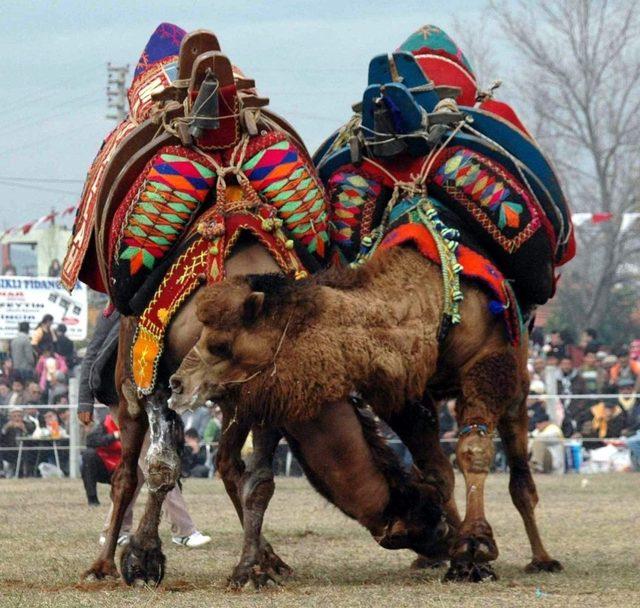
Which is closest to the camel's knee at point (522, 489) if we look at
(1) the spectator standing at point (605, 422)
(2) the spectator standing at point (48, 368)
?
(1) the spectator standing at point (605, 422)

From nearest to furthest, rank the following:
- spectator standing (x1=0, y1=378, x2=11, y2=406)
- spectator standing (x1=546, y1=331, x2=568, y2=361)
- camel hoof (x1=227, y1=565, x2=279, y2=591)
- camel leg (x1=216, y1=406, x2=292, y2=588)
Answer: camel hoof (x1=227, y1=565, x2=279, y2=591)
camel leg (x1=216, y1=406, x2=292, y2=588)
spectator standing (x1=0, y1=378, x2=11, y2=406)
spectator standing (x1=546, y1=331, x2=568, y2=361)

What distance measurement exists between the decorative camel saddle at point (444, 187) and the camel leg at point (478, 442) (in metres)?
0.27

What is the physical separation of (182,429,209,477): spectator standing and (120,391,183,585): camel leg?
11.7m

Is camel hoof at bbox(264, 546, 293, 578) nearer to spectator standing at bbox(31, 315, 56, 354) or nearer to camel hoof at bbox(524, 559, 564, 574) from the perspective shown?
camel hoof at bbox(524, 559, 564, 574)

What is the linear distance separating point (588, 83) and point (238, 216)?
34.1 metres

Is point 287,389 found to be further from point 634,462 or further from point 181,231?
point 634,462

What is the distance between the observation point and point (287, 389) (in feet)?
21.9

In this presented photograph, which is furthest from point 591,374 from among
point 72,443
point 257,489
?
point 257,489

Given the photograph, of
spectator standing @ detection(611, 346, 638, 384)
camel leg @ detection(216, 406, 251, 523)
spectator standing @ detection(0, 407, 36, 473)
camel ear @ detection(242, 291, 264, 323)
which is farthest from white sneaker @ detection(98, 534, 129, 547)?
spectator standing @ detection(611, 346, 638, 384)

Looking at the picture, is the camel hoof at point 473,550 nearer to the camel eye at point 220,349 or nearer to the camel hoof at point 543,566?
the camel hoof at point 543,566

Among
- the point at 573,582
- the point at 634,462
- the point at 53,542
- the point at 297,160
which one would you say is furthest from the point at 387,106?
the point at 634,462

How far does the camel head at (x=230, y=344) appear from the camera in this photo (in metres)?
6.64

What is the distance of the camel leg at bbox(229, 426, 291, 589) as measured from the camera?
715 cm

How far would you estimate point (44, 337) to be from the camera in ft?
79.9
